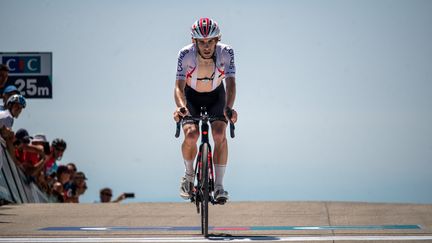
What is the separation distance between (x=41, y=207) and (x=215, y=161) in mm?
4399

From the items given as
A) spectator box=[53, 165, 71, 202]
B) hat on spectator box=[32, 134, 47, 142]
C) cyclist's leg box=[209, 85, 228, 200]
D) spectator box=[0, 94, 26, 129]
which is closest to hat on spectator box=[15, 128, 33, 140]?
hat on spectator box=[32, 134, 47, 142]

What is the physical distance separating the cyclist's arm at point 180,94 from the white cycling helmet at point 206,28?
586mm

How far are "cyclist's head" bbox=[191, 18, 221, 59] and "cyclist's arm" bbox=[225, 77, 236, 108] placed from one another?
0.40 metres

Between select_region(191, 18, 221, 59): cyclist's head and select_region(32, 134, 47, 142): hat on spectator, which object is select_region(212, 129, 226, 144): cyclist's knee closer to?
select_region(191, 18, 221, 59): cyclist's head

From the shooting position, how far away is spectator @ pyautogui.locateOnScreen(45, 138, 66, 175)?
17491 millimetres

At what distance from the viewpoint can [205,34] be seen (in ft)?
33.9

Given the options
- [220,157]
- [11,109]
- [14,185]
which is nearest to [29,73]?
[14,185]

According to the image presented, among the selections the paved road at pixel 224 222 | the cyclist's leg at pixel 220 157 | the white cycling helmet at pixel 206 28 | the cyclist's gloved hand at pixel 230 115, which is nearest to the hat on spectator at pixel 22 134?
the paved road at pixel 224 222

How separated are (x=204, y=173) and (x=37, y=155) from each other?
7174mm

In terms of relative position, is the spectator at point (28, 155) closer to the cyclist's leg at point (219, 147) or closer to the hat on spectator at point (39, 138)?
the hat on spectator at point (39, 138)

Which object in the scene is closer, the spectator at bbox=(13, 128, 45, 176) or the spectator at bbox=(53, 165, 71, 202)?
the spectator at bbox=(13, 128, 45, 176)

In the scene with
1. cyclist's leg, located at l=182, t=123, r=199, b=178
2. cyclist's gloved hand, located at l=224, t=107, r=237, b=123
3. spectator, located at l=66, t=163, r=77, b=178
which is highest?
spectator, located at l=66, t=163, r=77, b=178

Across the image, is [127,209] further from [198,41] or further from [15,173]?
[198,41]

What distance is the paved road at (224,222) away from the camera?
10.0 m
